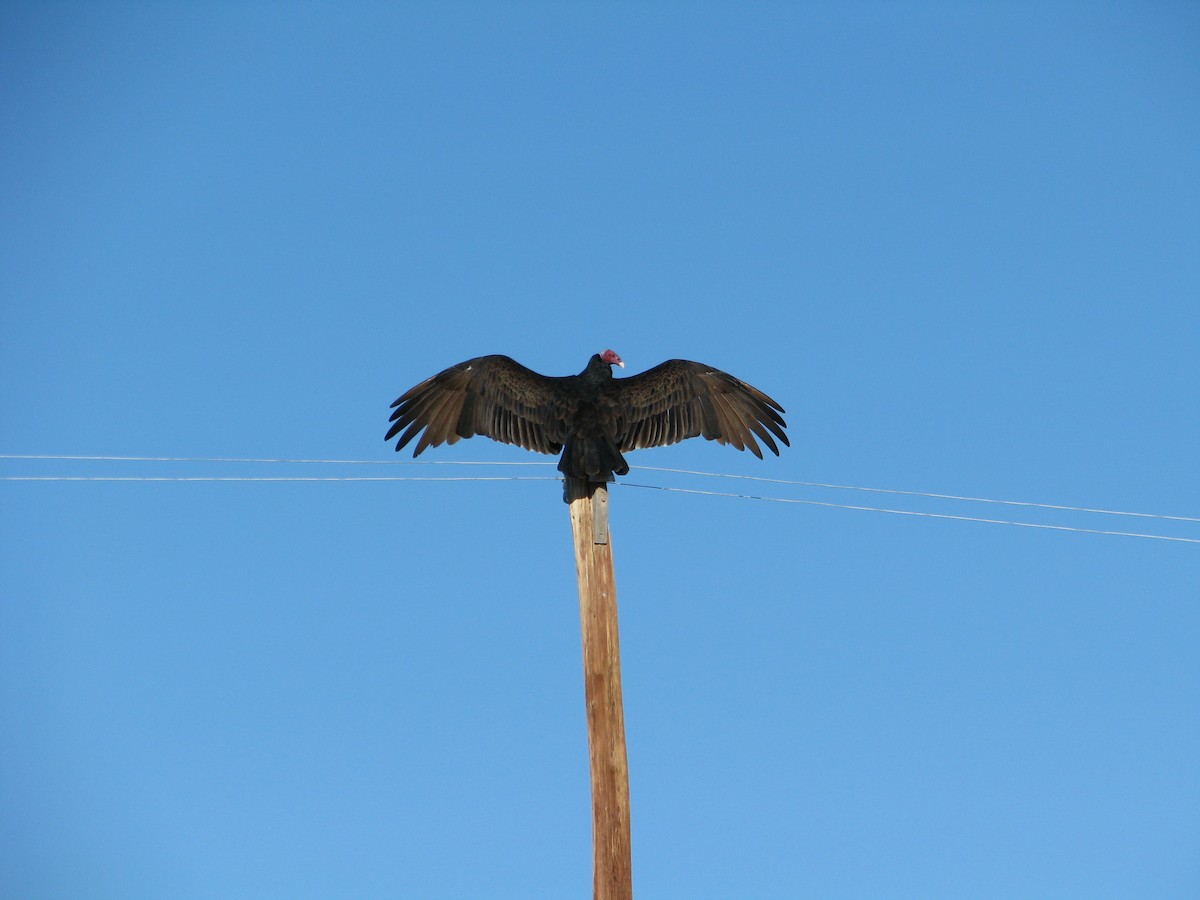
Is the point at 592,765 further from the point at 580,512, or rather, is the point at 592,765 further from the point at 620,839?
the point at 580,512

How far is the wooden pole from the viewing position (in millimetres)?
5645

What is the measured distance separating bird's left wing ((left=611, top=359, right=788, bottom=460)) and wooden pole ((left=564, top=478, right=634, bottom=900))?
119 cm

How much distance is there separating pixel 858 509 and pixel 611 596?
2814mm

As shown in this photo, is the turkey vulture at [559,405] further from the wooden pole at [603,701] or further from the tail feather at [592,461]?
the wooden pole at [603,701]

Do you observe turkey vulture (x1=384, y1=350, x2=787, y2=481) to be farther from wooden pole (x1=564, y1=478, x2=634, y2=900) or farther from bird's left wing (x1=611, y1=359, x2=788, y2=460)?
wooden pole (x1=564, y1=478, x2=634, y2=900)

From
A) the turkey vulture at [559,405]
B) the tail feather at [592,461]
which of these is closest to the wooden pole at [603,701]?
the tail feather at [592,461]

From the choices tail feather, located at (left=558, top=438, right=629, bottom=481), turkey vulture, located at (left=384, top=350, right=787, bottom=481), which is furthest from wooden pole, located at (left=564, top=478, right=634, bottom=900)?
turkey vulture, located at (left=384, top=350, right=787, bottom=481)

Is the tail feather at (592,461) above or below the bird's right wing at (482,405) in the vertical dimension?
below

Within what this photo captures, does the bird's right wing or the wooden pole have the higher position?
the bird's right wing

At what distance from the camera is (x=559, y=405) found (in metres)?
7.05

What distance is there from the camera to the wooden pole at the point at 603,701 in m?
5.64

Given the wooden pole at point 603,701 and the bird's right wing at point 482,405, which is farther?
the bird's right wing at point 482,405

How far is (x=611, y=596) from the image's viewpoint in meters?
5.93

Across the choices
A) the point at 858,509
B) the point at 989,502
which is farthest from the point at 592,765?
the point at 989,502
